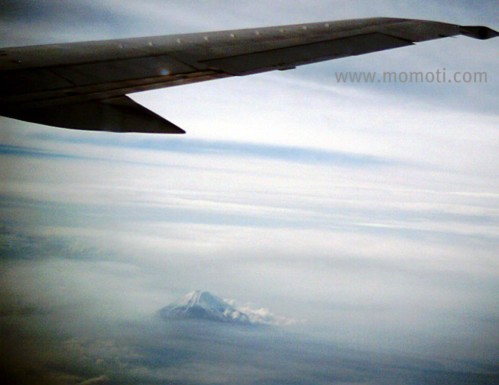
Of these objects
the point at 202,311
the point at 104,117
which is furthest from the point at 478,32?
the point at 202,311

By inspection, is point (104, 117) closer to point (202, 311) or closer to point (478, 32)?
point (478, 32)

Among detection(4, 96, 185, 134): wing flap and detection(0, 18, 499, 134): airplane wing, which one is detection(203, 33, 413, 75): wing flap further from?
detection(4, 96, 185, 134): wing flap

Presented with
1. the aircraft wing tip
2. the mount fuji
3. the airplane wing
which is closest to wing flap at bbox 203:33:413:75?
the airplane wing

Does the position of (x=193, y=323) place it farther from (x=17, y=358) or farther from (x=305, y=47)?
(x=305, y=47)

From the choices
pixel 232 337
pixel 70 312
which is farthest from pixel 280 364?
pixel 70 312

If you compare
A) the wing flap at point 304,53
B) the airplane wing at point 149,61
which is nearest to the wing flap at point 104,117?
the airplane wing at point 149,61

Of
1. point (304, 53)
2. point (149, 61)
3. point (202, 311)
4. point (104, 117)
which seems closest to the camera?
point (104, 117)

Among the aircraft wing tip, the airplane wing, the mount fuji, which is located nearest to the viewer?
the airplane wing
